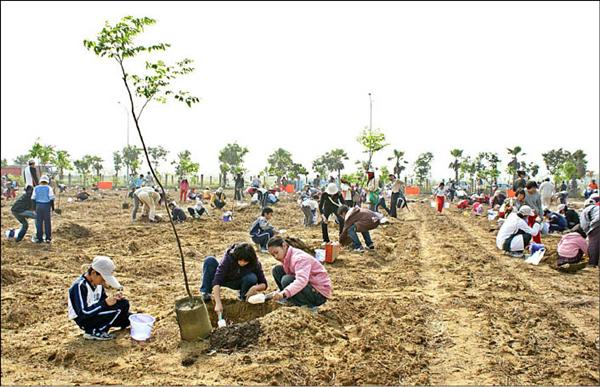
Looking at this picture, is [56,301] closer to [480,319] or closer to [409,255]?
[480,319]

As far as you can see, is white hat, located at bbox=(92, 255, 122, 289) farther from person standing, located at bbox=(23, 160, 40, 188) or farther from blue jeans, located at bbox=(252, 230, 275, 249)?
person standing, located at bbox=(23, 160, 40, 188)

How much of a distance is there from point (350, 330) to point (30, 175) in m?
9.44

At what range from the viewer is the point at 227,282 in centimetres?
550

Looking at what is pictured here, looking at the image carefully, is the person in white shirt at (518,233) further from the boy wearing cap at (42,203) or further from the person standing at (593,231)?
the boy wearing cap at (42,203)

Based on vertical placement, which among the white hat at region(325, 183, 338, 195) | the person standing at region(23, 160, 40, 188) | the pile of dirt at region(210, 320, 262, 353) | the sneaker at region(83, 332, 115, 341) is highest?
the person standing at region(23, 160, 40, 188)

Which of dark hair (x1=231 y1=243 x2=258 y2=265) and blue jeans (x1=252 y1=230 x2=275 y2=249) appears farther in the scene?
blue jeans (x1=252 y1=230 x2=275 y2=249)

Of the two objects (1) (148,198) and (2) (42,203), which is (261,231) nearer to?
(2) (42,203)

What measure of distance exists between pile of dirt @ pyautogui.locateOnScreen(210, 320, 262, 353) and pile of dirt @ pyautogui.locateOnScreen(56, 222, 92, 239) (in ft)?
29.5

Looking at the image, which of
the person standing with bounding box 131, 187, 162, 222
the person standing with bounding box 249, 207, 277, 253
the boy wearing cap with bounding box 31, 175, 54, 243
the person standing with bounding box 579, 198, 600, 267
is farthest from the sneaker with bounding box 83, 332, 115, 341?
the person standing with bounding box 131, 187, 162, 222

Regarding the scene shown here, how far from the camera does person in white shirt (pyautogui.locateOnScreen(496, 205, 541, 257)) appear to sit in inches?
371

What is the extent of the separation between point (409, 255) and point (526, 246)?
243cm

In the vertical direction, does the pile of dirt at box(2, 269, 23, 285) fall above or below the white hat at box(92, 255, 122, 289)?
below

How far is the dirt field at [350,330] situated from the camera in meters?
4.00

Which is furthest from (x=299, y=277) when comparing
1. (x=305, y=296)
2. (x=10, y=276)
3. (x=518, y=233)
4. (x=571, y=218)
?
(x=571, y=218)
